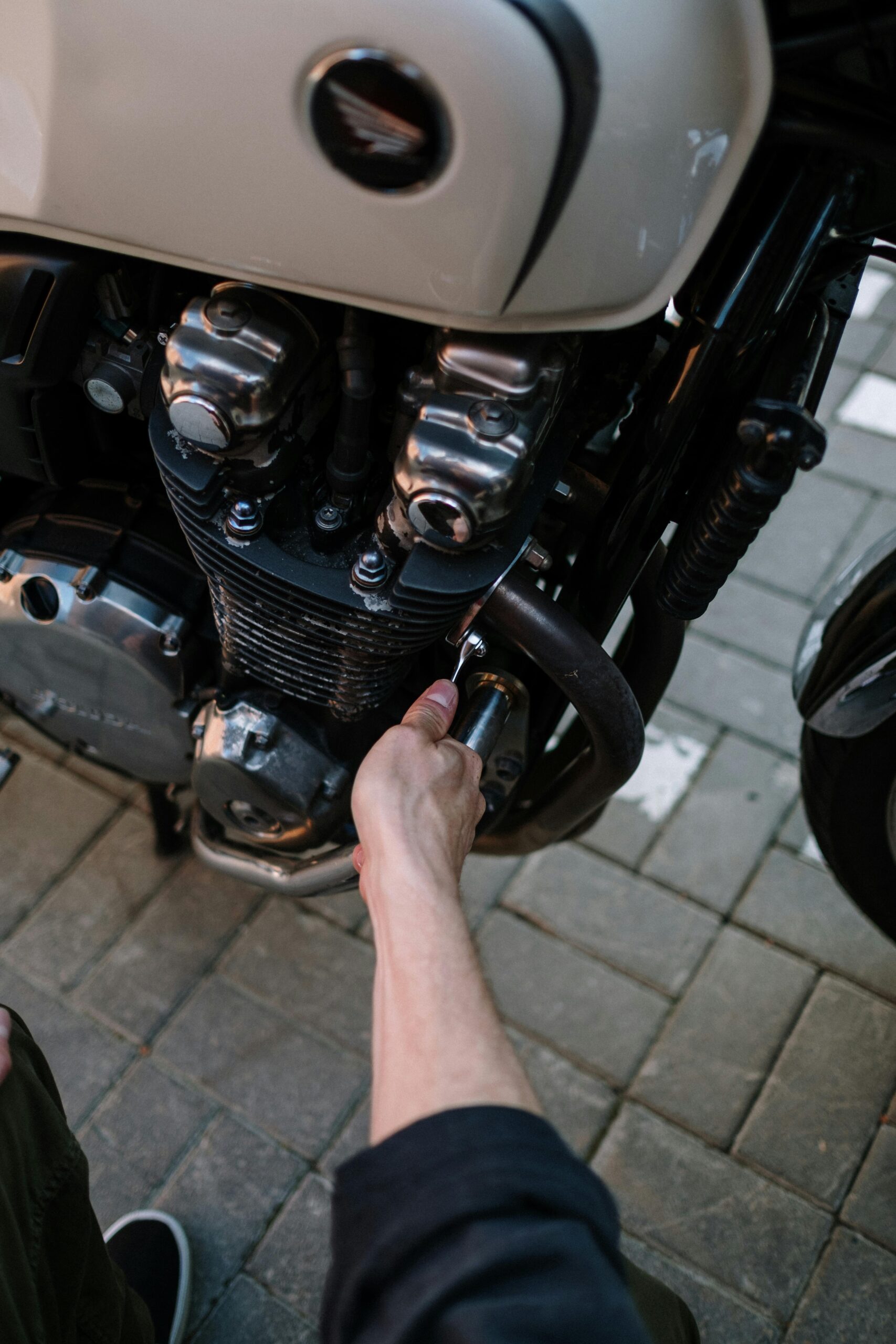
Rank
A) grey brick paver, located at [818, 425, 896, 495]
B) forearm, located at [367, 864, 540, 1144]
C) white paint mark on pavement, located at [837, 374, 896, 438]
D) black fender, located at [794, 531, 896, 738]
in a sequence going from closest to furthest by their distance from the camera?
forearm, located at [367, 864, 540, 1144], black fender, located at [794, 531, 896, 738], grey brick paver, located at [818, 425, 896, 495], white paint mark on pavement, located at [837, 374, 896, 438]

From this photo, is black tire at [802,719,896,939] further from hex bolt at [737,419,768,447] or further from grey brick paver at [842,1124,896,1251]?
hex bolt at [737,419,768,447]

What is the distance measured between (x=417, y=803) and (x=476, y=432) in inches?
11.2

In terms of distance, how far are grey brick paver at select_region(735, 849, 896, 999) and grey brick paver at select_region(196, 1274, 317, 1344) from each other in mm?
792

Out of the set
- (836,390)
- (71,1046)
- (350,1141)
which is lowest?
(71,1046)

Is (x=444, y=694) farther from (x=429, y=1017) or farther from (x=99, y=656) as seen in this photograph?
(x=99, y=656)

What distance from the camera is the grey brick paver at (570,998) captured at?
1.47 meters

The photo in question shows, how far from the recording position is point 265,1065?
1449 mm

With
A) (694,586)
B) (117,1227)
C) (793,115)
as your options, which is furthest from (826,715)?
(117,1227)

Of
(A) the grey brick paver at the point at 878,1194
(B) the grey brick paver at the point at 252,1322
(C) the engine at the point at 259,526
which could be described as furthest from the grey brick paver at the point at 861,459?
(B) the grey brick paver at the point at 252,1322

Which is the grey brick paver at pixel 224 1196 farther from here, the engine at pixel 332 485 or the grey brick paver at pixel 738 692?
the grey brick paver at pixel 738 692

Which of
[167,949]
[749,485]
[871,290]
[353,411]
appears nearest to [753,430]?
[749,485]

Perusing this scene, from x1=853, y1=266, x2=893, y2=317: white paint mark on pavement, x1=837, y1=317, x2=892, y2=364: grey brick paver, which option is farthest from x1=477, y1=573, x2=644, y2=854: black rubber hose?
x1=853, y1=266, x2=893, y2=317: white paint mark on pavement

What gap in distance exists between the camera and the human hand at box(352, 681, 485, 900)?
780mm

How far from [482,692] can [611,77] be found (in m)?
0.53
